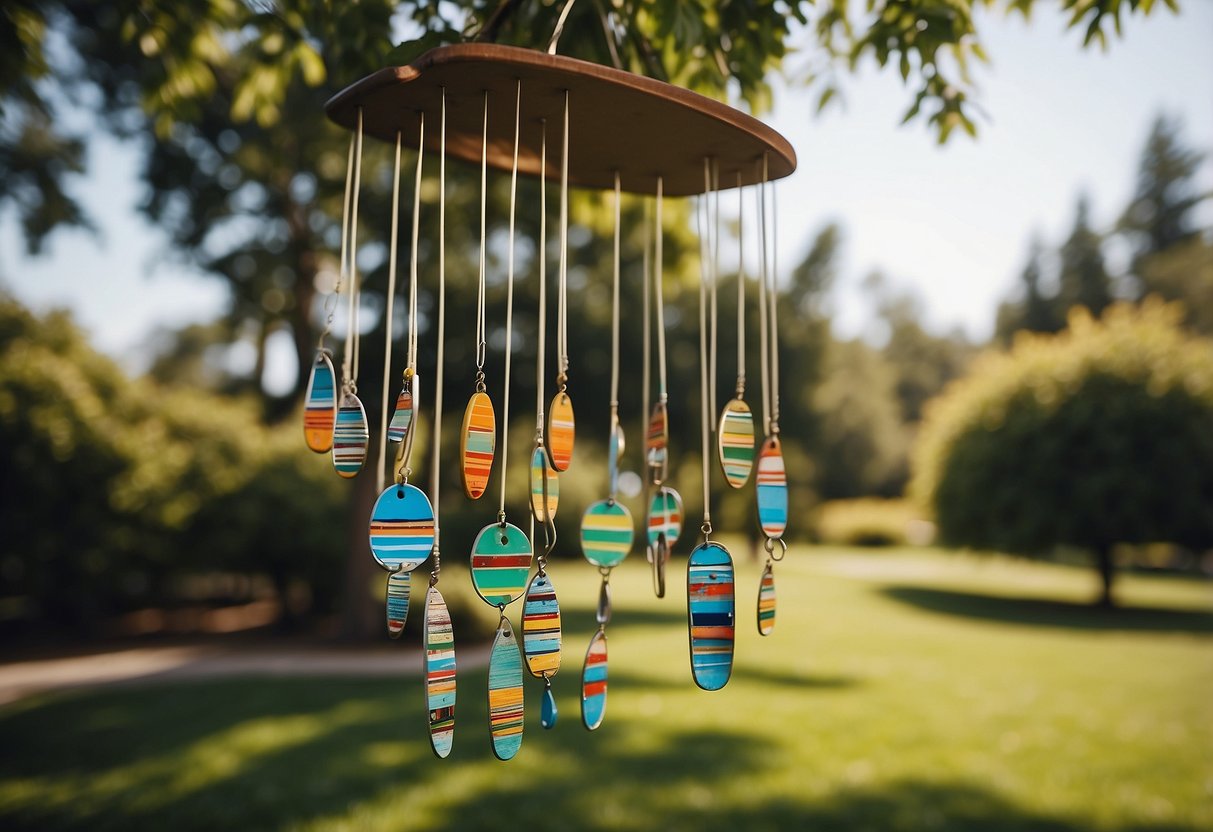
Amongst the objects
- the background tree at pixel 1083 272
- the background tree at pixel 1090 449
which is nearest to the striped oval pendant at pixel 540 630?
the background tree at pixel 1090 449

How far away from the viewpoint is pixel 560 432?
173cm

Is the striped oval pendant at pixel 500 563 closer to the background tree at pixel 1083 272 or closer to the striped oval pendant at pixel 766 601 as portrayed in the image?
the striped oval pendant at pixel 766 601

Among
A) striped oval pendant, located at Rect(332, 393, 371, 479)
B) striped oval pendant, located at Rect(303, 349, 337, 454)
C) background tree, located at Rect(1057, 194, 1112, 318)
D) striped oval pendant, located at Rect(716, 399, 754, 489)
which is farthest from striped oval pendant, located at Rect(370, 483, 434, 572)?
background tree, located at Rect(1057, 194, 1112, 318)

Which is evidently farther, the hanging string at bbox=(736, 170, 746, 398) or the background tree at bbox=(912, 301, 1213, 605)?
the background tree at bbox=(912, 301, 1213, 605)

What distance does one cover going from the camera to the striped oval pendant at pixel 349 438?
68.1 inches

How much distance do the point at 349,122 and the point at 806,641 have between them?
10.3 metres

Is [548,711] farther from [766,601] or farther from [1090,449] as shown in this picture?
[1090,449]

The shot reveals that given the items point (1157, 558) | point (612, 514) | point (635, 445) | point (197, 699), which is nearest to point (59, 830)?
point (197, 699)

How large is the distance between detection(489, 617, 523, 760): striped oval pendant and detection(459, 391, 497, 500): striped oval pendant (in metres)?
0.29

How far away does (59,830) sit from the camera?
14.5 ft

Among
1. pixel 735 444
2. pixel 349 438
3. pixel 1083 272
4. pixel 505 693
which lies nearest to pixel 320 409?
pixel 349 438

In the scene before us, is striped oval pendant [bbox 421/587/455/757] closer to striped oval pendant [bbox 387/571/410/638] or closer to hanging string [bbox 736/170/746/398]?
striped oval pendant [bbox 387/571/410/638]

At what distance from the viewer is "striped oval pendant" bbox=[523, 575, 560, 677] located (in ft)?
5.26

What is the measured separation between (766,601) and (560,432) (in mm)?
697
